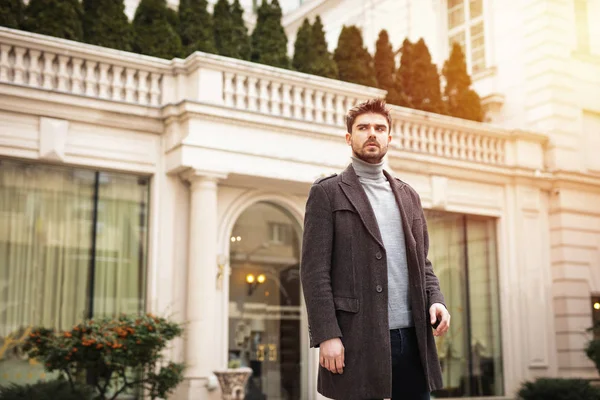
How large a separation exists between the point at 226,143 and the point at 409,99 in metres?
5.09

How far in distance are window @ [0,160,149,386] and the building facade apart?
27 millimetres

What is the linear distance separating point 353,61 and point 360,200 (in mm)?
11792

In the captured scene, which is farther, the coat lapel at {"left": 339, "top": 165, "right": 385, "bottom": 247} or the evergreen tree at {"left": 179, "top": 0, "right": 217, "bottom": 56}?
the evergreen tree at {"left": 179, "top": 0, "right": 217, "bottom": 56}

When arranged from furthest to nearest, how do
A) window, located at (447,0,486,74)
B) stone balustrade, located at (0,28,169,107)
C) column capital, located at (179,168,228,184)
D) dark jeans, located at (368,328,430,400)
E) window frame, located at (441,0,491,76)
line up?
1. window, located at (447,0,486,74)
2. window frame, located at (441,0,491,76)
3. column capital, located at (179,168,228,184)
4. stone balustrade, located at (0,28,169,107)
5. dark jeans, located at (368,328,430,400)

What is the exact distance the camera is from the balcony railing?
458 inches

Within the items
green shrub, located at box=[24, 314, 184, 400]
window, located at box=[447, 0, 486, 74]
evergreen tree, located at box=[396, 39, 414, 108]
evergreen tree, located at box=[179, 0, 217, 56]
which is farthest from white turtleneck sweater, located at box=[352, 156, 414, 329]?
window, located at box=[447, 0, 486, 74]

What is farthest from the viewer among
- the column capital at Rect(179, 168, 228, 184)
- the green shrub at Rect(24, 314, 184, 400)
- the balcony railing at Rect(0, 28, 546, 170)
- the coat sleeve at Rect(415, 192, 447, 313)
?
the column capital at Rect(179, 168, 228, 184)

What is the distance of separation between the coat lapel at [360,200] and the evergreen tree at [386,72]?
1212 cm

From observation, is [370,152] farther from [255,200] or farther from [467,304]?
[467,304]

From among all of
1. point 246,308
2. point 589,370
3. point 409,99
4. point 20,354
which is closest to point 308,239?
point 20,354

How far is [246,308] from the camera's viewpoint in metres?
13.2

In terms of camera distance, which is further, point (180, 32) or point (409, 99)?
Result: point (409, 99)

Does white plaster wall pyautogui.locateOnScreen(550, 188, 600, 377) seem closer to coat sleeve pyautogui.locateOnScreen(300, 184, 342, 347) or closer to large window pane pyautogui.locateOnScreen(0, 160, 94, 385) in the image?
large window pane pyautogui.locateOnScreen(0, 160, 94, 385)

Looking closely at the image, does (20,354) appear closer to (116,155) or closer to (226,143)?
(116,155)
